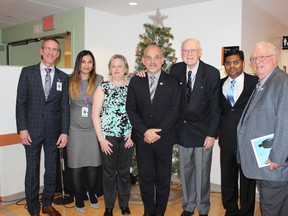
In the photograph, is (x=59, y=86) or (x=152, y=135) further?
(x=59, y=86)

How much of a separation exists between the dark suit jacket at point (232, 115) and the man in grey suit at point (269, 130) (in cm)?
50

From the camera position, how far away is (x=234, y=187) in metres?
2.76

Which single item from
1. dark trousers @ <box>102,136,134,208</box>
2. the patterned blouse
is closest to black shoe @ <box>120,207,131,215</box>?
dark trousers @ <box>102,136,134,208</box>

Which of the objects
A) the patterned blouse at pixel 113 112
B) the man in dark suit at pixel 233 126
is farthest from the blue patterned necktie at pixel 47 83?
the man in dark suit at pixel 233 126

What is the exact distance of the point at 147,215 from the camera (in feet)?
9.09

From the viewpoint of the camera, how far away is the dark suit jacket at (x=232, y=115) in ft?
8.47

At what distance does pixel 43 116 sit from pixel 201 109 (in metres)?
1.50

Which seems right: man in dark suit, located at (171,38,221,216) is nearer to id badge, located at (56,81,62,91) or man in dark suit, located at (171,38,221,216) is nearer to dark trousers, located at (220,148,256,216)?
dark trousers, located at (220,148,256,216)

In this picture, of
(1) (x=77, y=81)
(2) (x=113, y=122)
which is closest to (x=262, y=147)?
(2) (x=113, y=122)

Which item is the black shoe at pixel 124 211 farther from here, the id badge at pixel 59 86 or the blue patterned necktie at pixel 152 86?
the id badge at pixel 59 86

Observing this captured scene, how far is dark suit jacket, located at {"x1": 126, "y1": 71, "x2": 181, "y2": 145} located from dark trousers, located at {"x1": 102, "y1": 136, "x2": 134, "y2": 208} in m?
0.27

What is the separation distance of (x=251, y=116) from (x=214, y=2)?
10.3 feet

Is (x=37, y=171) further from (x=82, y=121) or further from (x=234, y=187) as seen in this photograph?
(x=234, y=187)

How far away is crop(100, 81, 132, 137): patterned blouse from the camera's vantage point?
9.04 feet
